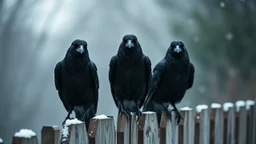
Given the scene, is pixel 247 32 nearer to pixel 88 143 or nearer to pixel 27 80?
pixel 27 80

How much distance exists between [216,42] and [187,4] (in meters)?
0.89

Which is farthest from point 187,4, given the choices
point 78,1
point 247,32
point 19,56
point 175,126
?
point 175,126

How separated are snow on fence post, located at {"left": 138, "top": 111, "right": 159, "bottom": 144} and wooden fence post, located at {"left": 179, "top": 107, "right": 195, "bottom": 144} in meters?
0.35

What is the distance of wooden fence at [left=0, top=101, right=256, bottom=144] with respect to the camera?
1.58 meters

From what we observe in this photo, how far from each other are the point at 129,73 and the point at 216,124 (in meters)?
0.77

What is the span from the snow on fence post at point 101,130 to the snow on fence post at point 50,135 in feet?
0.78

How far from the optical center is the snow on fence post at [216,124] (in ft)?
9.18

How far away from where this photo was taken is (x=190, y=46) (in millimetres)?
5648

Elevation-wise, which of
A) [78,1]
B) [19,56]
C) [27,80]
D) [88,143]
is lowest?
[88,143]

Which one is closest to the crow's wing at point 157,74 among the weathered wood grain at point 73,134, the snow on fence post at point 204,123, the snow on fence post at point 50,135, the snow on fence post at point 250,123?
the snow on fence post at point 204,123

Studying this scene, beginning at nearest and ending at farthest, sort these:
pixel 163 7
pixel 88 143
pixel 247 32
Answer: pixel 88 143
pixel 163 7
pixel 247 32

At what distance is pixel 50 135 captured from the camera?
151 cm

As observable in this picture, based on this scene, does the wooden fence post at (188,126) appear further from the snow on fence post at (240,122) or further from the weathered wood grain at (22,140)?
the weathered wood grain at (22,140)

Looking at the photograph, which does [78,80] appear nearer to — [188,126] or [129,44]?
[129,44]
